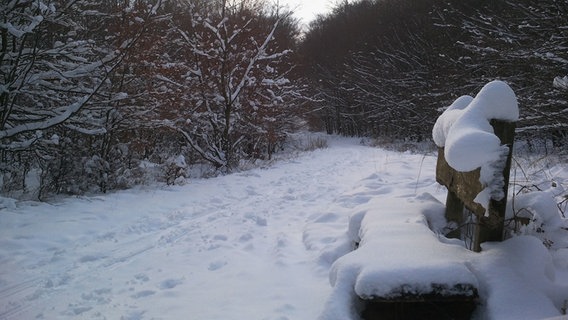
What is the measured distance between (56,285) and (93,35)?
25.2ft

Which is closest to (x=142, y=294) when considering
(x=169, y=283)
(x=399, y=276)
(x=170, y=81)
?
(x=169, y=283)

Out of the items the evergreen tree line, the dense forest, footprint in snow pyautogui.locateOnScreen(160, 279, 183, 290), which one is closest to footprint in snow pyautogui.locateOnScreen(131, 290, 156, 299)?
footprint in snow pyautogui.locateOnScreen(160, 279, 183, 290)

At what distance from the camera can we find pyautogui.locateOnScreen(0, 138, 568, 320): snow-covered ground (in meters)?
2.69

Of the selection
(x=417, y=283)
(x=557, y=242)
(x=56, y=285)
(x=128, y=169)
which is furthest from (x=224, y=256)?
(x=128, y=169)

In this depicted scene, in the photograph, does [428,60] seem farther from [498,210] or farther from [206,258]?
[498,210]

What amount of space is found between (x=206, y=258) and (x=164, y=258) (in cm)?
46

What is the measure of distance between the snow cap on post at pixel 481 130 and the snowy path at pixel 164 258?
5.02ft

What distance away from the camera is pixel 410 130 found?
27391mm

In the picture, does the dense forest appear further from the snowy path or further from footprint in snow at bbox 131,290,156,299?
footprint in snow at bbox 131,290,156,299

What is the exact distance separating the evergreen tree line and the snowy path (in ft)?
12.0

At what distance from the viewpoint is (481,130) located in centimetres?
260

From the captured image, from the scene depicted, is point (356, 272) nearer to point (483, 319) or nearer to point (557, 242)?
point (483, 319)

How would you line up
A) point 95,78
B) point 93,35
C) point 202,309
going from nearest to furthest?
point 202,309 < point 95,78 < point 93,35

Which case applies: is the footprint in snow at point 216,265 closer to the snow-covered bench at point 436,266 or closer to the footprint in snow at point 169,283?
the footprint in snow at point 169,283
